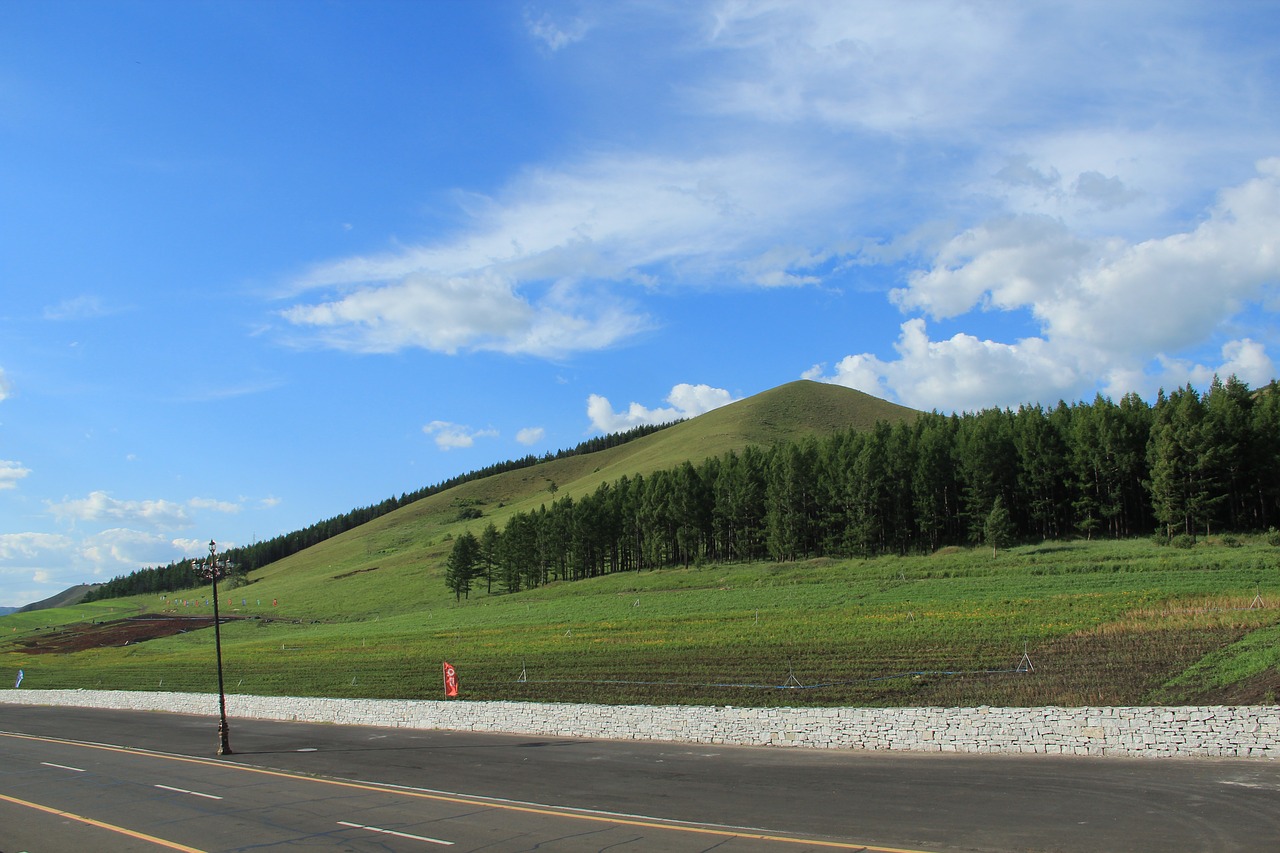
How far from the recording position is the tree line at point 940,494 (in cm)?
7362

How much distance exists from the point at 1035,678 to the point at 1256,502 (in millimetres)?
65197

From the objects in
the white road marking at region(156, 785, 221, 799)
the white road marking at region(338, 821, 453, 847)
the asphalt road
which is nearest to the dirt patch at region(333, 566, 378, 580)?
the asphalt road

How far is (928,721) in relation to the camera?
24.5 meters

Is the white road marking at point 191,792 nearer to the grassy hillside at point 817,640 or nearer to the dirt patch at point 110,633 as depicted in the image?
the grassy hillside at point 817,640

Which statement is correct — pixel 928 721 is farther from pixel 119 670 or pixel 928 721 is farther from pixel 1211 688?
pixel 119 670

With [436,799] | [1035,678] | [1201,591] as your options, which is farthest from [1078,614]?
[436,799]

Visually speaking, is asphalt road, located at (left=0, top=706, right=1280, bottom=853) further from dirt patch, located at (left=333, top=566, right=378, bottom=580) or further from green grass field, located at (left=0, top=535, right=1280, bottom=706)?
dirt patch, located at (left=333, top=566, right=378, bottom=580)

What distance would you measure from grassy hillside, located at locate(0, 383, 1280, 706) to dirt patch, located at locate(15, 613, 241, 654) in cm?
434

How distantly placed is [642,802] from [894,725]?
9.65 m

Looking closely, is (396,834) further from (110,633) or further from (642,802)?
(110,633)

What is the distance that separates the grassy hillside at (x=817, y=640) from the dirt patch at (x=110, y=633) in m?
4.34

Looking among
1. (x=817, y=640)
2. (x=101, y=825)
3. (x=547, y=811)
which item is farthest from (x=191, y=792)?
(x=817, y=640)

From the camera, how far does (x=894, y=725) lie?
25.0 m

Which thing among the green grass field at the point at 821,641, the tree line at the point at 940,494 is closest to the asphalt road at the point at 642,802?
the green grass field at the point at 821,641
